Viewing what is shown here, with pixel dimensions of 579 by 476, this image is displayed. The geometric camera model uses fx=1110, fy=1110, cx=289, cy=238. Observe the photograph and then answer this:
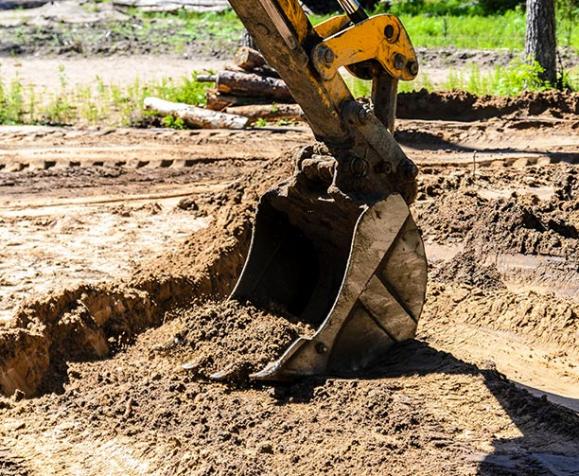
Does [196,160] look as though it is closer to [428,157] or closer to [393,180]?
[428,157]

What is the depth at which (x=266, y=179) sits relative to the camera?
29.7ft

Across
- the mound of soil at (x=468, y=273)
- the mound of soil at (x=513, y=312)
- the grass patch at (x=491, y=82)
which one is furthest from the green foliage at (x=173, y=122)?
the mound of soil at (x=513, y=312)

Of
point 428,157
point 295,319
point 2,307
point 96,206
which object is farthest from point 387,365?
point 428,157

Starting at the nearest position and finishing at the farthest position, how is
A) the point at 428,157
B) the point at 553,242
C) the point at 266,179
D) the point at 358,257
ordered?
the point at 358,257
the point at 553,242
the point at 266,179
the point at 428,157

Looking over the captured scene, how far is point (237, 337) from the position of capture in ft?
21.4

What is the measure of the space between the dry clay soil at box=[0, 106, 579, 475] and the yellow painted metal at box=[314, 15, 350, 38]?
170cm

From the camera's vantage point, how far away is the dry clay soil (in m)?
5.39

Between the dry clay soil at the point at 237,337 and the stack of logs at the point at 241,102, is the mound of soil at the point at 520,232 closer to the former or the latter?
the dry clay soil at the point at 237,337

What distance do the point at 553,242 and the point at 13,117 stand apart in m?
7.71

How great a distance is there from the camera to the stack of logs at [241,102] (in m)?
13.4

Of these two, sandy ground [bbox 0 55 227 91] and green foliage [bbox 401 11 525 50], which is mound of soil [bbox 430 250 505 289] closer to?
sandy ground [bbox 0 55 227 91]

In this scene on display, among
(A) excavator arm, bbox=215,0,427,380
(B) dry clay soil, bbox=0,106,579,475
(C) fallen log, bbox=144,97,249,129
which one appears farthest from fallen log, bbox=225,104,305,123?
(A) excavator arm, bbox=215,0,427,380

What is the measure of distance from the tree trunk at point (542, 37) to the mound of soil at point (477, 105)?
1.33 meters

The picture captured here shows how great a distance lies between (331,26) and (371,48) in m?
0.29
